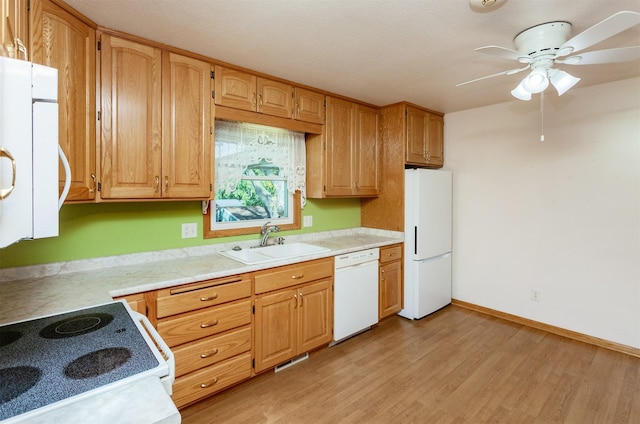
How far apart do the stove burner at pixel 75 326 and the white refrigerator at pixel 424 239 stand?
278 centimetres

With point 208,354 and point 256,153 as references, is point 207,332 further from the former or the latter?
point 256,153

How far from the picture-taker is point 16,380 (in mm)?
778

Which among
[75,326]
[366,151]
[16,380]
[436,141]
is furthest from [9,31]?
[436,141]

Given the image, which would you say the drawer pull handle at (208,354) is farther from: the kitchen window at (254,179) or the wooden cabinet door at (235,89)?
the wooden cabinet door at (235,89)

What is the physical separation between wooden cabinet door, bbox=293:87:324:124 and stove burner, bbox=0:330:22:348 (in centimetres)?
223

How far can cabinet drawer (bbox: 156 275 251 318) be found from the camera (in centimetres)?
177

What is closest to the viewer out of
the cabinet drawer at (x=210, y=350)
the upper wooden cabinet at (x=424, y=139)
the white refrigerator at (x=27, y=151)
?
the white refrigerator at (x=27, y=151)

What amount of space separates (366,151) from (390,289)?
1505mm

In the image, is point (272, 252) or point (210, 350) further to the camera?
point (272, 252)

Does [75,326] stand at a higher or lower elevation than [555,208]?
lower

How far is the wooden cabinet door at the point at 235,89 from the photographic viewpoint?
7.34 ft

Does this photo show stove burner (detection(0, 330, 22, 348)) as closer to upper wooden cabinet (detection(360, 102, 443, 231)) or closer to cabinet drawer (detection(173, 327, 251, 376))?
cabinet drawer (detection(173, 327, 251, 376))

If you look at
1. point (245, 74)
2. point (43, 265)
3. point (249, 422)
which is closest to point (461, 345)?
point (249, 422)

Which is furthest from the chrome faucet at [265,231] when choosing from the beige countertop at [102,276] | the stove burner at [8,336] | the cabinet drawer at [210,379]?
the stove burner at [8,336]
